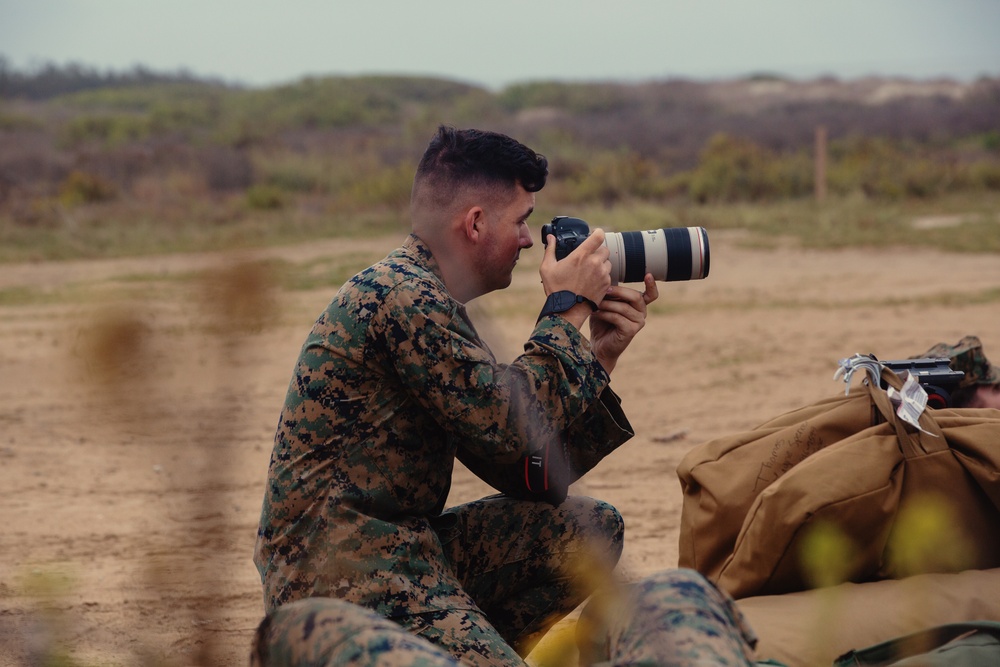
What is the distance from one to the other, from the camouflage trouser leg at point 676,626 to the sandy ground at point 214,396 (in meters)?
0.54

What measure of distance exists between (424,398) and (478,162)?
21.1 inches

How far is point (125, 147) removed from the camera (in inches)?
992

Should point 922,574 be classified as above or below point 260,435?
above

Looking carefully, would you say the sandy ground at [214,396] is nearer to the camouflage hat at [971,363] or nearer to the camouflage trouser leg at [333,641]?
the camouflage trouser leg at [333,641]

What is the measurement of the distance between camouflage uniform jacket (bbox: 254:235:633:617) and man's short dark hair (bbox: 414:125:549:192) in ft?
0.80

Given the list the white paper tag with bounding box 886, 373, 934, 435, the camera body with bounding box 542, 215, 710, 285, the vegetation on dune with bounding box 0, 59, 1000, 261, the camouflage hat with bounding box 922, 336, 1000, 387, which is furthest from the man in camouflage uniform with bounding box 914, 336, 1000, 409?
the vegetation on dune with bounding box 0, 59, 1000, 261

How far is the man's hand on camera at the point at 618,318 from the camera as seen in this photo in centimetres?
260

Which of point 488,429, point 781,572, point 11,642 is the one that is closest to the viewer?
point 488,429

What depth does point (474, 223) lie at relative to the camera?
8.07 ft

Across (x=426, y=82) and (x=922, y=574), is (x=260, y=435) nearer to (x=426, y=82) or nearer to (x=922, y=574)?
(x=922, y=574)

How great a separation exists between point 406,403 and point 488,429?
19 centimetres

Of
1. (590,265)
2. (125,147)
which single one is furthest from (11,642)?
(125,147)

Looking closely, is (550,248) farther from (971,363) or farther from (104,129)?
(104,129)

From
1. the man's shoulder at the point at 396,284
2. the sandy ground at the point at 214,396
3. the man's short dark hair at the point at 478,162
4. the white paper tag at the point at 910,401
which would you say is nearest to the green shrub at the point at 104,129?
the sandy ground at the point at 214,396
